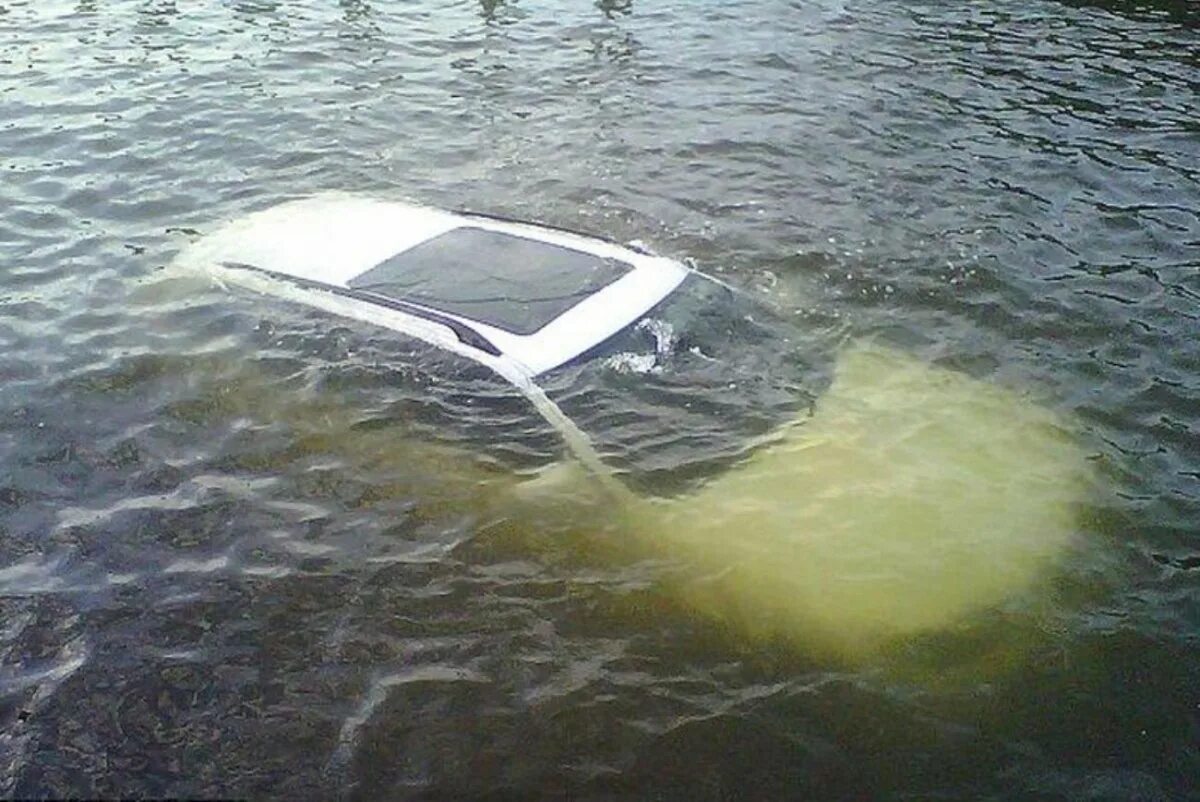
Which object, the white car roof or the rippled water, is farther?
the white car roof

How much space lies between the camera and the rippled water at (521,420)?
18.0ft

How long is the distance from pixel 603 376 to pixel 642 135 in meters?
5.44

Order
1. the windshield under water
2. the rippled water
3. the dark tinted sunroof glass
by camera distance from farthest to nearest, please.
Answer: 1. the dark tinted sunroof glass
2. the windshield under water
3. the rippled water

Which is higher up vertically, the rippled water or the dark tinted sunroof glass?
the dark tinted sunroof glass

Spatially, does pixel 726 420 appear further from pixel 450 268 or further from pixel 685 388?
pixel 450 268

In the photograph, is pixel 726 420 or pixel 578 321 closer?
pixel 578 321

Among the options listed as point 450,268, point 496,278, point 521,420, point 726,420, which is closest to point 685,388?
point 726,420

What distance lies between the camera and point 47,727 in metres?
5.48

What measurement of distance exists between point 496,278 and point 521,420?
98cm

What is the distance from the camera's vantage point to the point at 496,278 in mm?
7566

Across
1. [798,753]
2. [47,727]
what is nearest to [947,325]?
[798,753]

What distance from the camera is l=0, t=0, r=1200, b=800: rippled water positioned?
5.49 m

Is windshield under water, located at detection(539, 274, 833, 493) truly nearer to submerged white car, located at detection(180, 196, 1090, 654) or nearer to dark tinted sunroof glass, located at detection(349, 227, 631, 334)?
submerged white car, located at detection(180, 196, 1090, 654)

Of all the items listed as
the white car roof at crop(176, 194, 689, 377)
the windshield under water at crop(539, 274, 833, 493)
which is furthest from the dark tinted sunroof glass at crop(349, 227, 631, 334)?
the windshield under water at crop(539, 274, 833, 493)
